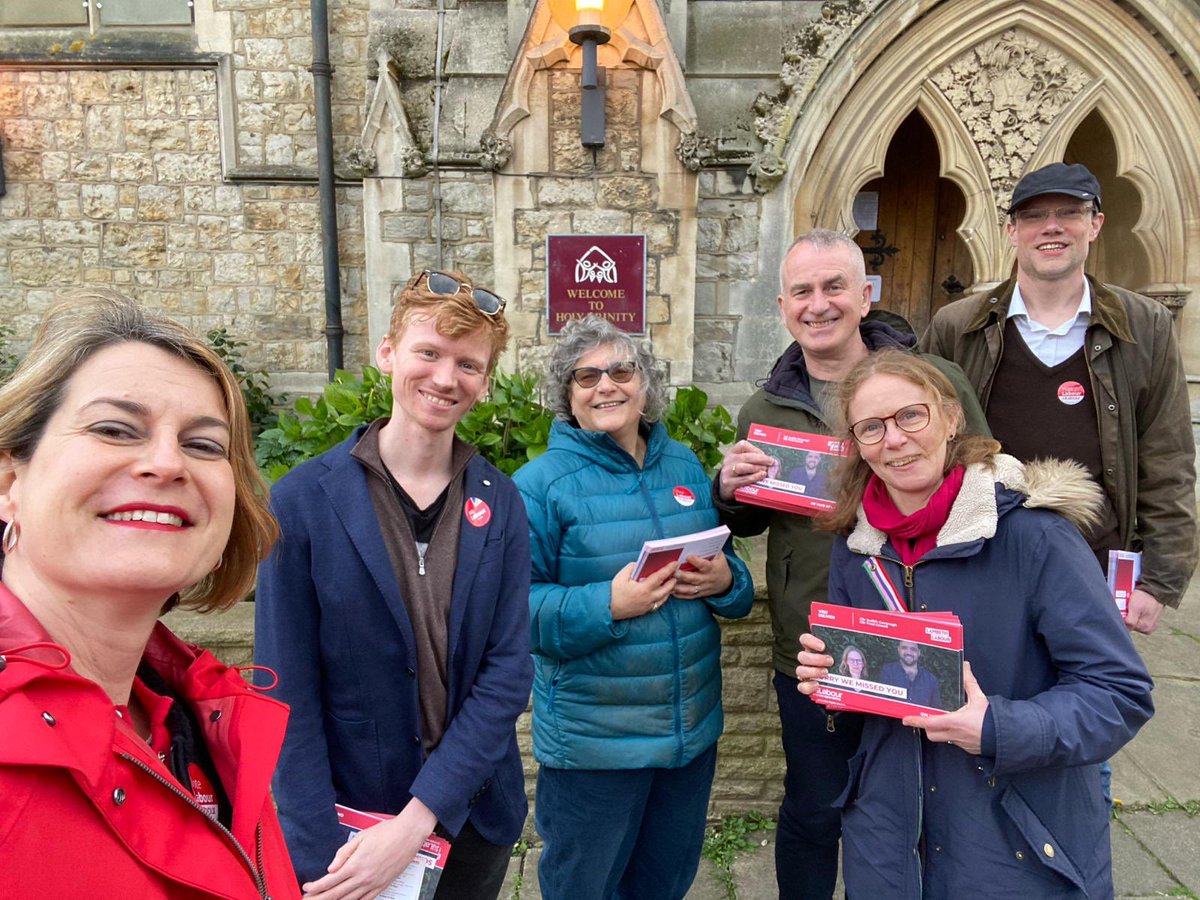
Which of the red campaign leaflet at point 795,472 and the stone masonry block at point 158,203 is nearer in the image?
the red campaign leaflet at point 795,472

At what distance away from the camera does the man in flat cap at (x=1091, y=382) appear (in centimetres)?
229

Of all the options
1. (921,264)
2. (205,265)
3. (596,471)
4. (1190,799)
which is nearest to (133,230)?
(205,265)

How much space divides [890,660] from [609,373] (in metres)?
1.00

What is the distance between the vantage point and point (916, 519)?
5.17ft

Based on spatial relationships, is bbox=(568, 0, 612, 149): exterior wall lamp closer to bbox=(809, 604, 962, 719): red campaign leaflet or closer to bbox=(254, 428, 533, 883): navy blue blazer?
bbox=(254, 428, 533, 883): navy blue blazer

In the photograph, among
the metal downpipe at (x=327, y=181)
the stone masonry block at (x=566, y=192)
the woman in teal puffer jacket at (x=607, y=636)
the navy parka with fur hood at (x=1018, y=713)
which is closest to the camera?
the navy parka with fur hood at (x=1018, y=713)

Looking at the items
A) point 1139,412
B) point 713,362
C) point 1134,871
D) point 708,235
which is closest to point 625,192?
point 708,235

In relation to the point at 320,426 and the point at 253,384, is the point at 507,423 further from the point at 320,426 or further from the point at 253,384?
the point at 253,384

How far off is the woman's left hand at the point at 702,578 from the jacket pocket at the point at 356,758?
0.87 m

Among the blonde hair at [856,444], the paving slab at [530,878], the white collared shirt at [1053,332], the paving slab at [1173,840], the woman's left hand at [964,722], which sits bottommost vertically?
the paving slab at [530,878]

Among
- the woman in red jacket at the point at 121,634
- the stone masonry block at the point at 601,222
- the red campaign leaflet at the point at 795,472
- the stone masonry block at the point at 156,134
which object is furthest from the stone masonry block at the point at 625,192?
the stone masonry block at the point at 156,134

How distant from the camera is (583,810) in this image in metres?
2.01

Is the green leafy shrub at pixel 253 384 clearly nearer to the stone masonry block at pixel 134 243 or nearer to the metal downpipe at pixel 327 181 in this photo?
the metal downpipe at pixel 327 181

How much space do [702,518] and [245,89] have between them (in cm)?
730
